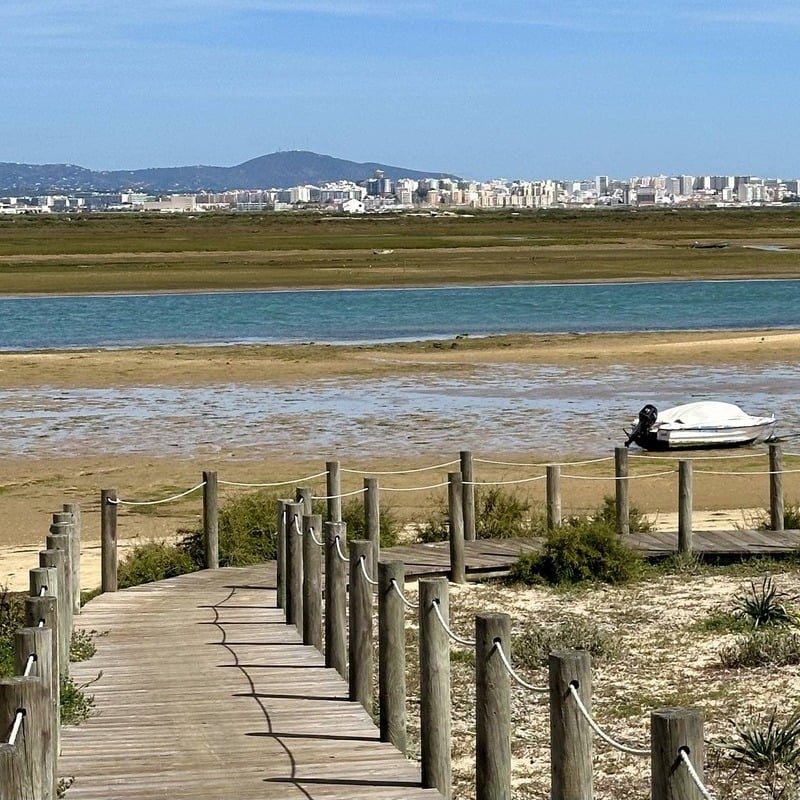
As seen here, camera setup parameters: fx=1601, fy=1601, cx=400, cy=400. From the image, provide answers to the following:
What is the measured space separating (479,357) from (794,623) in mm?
28804

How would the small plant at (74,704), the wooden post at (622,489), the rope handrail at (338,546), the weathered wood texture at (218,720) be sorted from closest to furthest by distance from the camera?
the weathered wood texture at (218,720)
the small plant at (74,704)
the rope handrail at (338,546)
the wooden post at (622,489)

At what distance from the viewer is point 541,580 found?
14086mm

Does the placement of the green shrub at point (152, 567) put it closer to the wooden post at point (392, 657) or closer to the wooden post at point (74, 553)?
the wooden post at point (74, 553)

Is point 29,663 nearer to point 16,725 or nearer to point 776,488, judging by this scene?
point 16,725

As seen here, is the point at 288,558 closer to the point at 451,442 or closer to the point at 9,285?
the point at 451,442

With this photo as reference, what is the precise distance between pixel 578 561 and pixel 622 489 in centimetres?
175

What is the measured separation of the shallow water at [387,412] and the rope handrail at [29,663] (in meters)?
18.0

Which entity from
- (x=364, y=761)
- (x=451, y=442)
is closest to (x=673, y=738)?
(x=364, y=761)

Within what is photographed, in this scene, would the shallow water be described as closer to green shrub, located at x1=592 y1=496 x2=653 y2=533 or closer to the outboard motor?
the outboard motor

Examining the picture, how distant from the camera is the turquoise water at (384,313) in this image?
48.8m

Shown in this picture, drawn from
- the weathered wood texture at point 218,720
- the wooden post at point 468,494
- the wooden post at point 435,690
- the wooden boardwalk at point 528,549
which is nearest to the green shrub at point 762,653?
the weathered wood texture at point 218,720

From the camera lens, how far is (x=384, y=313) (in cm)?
5662

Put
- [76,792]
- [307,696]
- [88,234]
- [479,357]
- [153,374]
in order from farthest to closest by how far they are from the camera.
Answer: [88,234]
[479,357]
[153,374]
[307,696]
[76,792]

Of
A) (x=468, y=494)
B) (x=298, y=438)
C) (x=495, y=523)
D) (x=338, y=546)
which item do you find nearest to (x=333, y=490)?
(x=468, y=494)
